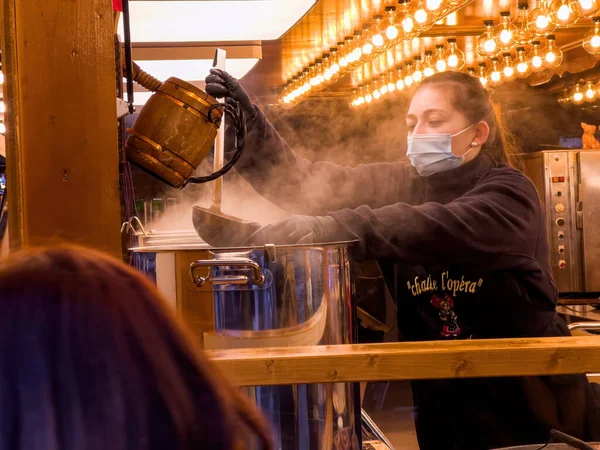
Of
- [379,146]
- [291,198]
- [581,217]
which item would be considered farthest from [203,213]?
[581,217]

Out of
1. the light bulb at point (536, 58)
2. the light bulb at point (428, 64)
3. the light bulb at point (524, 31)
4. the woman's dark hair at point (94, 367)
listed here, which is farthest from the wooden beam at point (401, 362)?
the light bulb at point (428, 64)

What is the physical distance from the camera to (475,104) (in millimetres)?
3188

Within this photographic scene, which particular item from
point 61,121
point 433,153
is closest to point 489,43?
point 433,153

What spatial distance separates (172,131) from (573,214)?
7549 millimetres

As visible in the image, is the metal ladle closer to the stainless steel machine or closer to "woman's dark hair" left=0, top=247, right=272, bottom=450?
→ "woman's dark hair" left=0, top=247, right=272, bottom=450

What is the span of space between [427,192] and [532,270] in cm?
60

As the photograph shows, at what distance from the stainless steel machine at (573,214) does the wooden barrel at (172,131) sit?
724cm

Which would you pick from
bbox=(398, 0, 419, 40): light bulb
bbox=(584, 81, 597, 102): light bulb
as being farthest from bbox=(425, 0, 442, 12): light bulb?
bbox=(584, 81, 597, 102): light bulb

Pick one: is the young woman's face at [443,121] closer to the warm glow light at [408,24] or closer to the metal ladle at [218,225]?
the warm glow light at [408,24]

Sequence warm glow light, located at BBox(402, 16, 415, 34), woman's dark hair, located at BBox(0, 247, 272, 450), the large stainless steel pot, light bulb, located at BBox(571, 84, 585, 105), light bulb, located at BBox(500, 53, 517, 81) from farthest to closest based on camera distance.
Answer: light bulb, located at BBox(571, 84, 585, 105)
light bulb, located at BBox(500, 53, 517, 81)
warm glow light, located at BBox(402, 16, 415, 34)
the large stainless steel pot
woman's dark hair, located at BBox(0, 247, 272, 450)

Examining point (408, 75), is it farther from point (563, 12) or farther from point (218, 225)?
point (218, 225)

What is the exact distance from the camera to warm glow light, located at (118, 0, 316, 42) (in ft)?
7.29

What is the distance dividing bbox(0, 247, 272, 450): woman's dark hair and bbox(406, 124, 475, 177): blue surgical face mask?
102 inches

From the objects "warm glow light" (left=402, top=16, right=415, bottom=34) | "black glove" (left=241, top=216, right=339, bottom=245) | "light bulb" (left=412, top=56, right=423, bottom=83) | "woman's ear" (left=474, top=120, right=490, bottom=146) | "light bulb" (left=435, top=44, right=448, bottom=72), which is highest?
"light bulb" (left=412, top=56, right=423, bottom=83)
